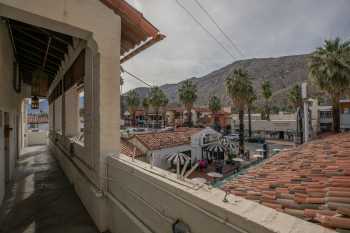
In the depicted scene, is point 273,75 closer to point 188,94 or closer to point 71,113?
point 188,94

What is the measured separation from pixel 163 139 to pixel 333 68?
1716 centimetres

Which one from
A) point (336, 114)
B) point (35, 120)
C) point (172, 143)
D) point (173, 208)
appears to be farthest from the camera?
point (35, 120)

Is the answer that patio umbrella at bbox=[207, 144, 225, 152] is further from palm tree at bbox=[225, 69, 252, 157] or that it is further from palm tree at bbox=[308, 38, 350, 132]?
palm tree at bbox=[308, 38, 350, 132]

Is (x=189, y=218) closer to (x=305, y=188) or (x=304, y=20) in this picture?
(x=305, y=188)

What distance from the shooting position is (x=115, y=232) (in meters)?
4.29

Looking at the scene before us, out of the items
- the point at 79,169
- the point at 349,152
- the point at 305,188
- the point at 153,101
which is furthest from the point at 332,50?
the point at 153,101

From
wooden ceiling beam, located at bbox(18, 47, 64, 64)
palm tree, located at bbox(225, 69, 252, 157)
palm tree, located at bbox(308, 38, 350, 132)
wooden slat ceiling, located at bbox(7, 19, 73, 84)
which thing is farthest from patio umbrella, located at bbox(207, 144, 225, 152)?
wooden ceiling beam, located at bbox(18, 47, 64, 64)

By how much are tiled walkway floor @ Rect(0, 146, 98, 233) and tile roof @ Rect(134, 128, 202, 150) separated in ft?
30.8

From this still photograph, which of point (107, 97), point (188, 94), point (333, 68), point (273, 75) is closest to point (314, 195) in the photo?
point (107, 97)

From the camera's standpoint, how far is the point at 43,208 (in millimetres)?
5805

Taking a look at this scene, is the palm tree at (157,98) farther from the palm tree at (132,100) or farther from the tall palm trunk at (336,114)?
the tall palm trunk at (336,114)

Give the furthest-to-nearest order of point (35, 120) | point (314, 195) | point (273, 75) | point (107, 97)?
point (273, 75) < point (35, 120) < point (107, 97) < point (314, 195)

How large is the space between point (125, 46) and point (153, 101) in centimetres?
4007

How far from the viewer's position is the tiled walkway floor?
4.80 meters
